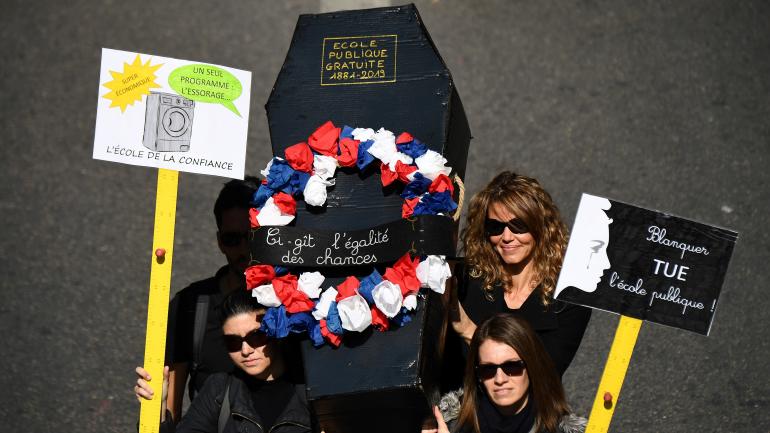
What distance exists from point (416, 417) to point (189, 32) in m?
5.57

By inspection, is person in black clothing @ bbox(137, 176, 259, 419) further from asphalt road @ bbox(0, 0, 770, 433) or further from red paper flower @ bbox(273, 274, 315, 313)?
asphalt road @ bbox(0, 0, 770, 433)

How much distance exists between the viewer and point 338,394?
13.0 feet

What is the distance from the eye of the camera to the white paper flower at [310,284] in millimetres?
4074

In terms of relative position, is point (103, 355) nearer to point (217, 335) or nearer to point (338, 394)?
point (217, 335)

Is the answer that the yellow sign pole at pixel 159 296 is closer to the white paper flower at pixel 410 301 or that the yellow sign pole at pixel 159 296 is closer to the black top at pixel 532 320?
the white paper flower at pixel 410 301

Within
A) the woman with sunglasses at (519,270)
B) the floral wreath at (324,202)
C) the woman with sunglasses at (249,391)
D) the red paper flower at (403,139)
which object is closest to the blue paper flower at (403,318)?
the floral wreath at (324,202)

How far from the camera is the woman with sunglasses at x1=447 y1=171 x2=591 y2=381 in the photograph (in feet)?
14.4

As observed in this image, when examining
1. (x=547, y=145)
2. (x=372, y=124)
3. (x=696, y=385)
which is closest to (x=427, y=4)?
(x=547, y=145)

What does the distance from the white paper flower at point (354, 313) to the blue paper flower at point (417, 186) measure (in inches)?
18.5

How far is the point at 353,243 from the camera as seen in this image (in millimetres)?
4113

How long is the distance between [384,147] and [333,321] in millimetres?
713

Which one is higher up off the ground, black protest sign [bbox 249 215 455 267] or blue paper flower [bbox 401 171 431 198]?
blue paper flower [bbox 401 171 431 198]

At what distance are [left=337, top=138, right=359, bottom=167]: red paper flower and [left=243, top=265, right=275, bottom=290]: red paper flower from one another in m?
0.51

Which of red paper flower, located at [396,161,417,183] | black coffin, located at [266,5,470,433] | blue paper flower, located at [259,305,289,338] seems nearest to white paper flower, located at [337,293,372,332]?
black coffin, located at [266,5,470,433]
